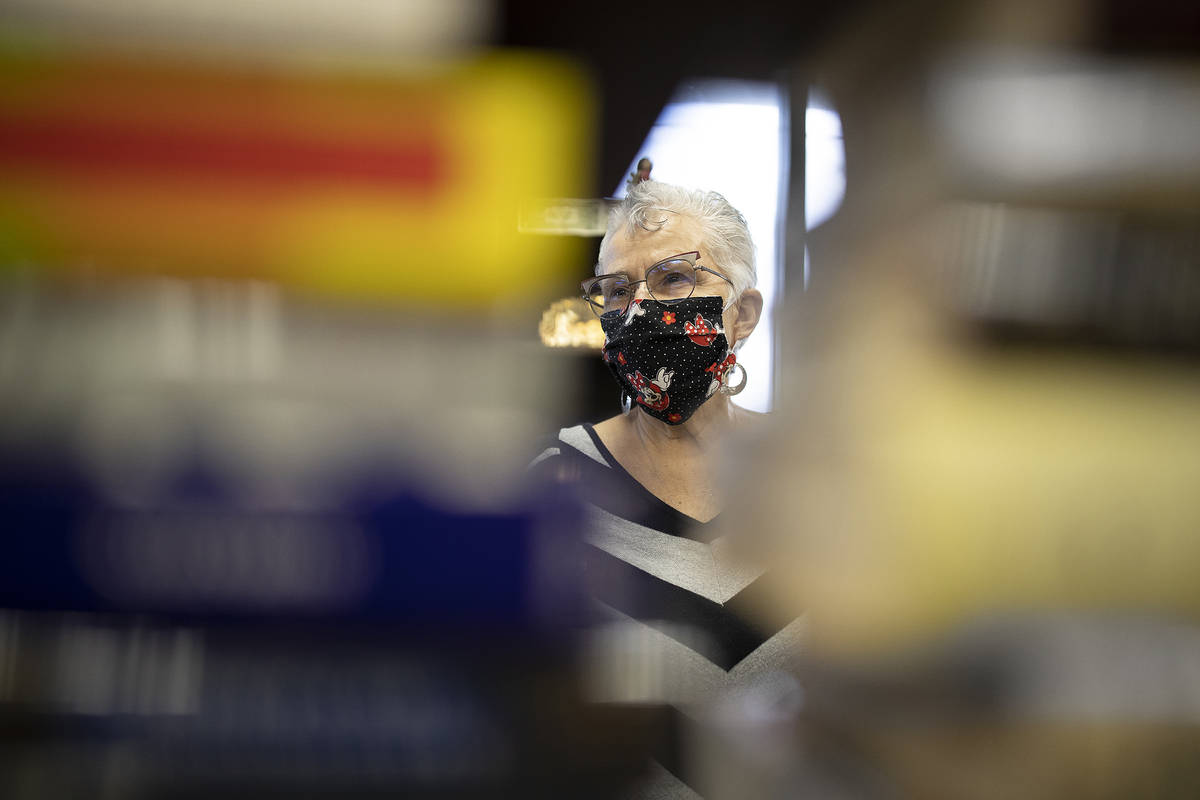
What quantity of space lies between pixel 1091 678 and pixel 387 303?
85cm

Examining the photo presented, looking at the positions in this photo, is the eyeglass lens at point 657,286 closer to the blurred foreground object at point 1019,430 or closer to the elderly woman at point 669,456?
the elderly woman at point 669,456

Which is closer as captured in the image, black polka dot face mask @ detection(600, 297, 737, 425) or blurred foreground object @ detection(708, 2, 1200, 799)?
blurred foreground object @ detection(708, 2, 1200, 799)

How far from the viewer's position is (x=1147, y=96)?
860mm

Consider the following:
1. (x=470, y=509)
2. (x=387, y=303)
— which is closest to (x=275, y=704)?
(x=470, y=509)

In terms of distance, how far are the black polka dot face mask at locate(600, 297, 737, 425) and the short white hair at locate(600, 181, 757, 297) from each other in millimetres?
51

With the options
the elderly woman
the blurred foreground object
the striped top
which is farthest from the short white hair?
the striped top

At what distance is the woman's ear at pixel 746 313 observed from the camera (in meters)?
0.92

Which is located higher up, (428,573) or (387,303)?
(387,303)

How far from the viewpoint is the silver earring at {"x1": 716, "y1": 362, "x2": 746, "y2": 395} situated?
95cm

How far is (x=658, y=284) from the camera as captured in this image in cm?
97

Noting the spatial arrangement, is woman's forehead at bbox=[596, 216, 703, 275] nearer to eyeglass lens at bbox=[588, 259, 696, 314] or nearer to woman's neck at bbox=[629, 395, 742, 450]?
eyeglass lens at bbox=[588, 259, 696, 314]

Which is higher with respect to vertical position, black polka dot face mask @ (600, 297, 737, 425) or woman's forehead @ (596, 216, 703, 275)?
woman's forehead @ (596, 216, 703, 275)

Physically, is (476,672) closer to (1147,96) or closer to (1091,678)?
(1091,678)

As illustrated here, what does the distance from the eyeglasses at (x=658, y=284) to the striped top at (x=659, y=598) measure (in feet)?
0.51
